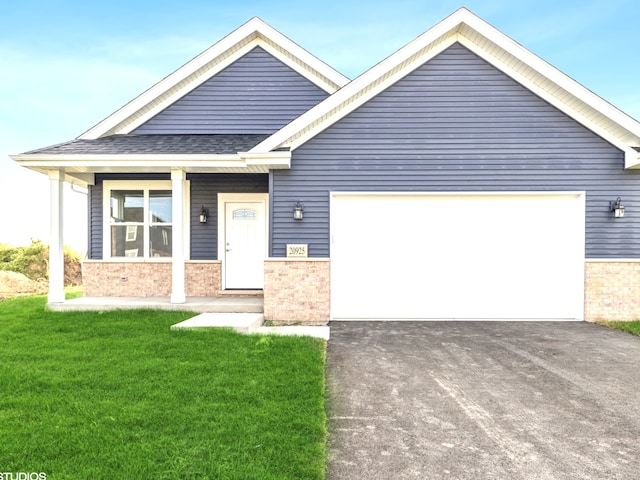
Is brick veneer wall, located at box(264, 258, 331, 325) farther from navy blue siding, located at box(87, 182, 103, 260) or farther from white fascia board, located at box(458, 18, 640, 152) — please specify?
white fascia board, located at box(458, 18, 640, 152)

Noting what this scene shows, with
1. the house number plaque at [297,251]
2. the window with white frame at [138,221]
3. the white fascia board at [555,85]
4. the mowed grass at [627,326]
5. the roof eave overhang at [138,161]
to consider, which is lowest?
the mowed grass at [627,326]

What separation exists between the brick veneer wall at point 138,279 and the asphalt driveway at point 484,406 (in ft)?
13.4

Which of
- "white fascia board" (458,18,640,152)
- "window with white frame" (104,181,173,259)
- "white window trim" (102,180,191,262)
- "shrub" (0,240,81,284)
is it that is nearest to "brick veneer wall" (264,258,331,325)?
"white window trim" (102,180,191,262)

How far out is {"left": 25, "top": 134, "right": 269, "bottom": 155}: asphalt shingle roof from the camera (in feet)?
26.1

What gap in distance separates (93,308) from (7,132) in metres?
8.72

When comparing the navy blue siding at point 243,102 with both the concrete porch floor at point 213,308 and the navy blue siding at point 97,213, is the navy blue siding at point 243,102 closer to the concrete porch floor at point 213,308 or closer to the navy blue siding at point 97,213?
the navy blue siding at point 97,213

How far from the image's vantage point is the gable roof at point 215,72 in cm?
934

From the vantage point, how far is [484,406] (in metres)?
3.76

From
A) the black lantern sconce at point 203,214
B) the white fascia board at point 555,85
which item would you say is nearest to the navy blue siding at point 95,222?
the black lantern sconce at point 203,214

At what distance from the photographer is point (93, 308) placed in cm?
792

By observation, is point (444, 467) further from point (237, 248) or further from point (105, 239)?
point (105, 239)

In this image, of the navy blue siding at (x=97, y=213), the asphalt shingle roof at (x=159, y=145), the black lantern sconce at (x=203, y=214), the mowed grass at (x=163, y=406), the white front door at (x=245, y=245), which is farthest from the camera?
the navy blue siding at (x=97, y=213)

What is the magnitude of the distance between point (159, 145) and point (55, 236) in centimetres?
269

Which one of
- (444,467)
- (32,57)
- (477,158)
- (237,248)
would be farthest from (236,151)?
(32,57)
